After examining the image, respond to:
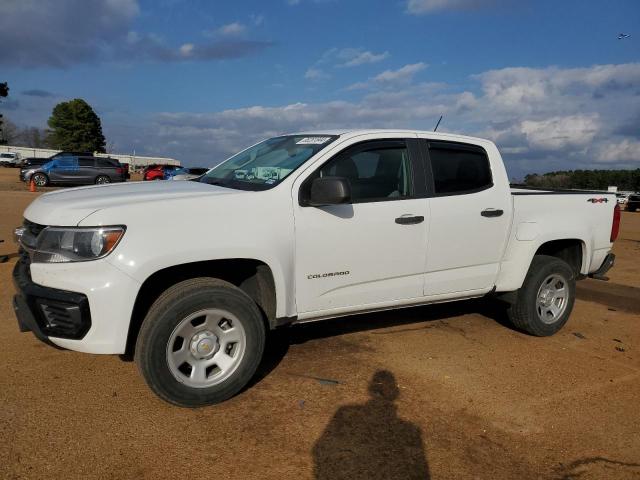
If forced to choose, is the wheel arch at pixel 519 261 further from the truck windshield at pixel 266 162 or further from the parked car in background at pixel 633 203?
the parked car in background at pixel 633 203

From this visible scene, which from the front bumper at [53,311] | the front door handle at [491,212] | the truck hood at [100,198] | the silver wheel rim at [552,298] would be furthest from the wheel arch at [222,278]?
the silver wheel rim at [552,298]

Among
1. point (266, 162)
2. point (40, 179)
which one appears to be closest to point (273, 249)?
point (266, 162)

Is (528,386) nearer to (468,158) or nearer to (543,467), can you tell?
(543,467)

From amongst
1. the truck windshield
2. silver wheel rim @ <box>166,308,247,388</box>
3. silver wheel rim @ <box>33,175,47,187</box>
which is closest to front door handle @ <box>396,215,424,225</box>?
the truck windshield

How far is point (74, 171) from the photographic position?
2697 centimetres

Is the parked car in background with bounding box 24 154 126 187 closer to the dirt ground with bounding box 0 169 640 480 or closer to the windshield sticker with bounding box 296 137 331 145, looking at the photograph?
the dirt ground with bounding box 0 169 640 480

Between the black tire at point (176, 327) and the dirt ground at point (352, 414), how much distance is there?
14 cm

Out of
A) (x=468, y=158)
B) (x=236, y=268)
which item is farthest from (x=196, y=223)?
(x=468, y=158)

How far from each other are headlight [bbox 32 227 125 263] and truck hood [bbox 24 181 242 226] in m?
0.07

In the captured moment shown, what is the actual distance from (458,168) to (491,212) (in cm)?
49

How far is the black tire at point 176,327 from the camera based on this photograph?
3.21 m

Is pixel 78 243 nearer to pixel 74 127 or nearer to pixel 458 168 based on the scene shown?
pixel 458 168

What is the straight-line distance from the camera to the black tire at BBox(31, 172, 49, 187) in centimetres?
2673

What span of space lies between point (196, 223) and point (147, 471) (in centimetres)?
146
